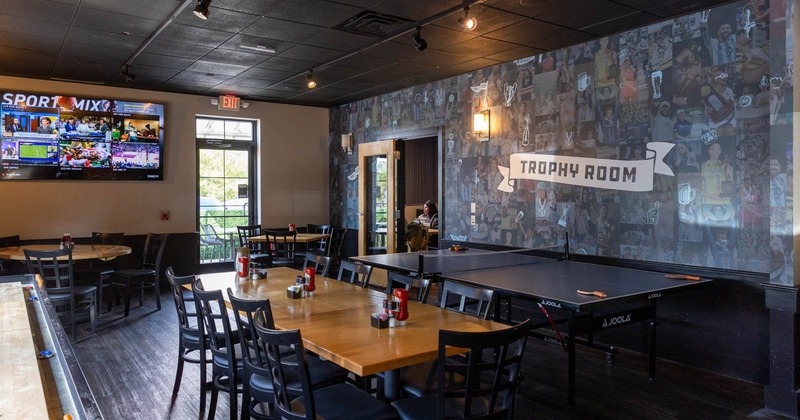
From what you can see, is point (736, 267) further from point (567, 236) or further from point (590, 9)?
point (590, 9)

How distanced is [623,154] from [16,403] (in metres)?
4.94

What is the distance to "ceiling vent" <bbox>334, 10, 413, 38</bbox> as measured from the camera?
15.7 feet

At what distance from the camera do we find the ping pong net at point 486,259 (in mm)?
4668

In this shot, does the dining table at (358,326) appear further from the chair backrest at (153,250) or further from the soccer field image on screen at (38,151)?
the soccer field image on screen at (38,151)

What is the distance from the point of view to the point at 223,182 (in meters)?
9.05

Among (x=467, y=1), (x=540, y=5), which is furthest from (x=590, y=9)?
(x=467, y=1)

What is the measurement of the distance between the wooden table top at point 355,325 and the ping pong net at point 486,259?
89 cm

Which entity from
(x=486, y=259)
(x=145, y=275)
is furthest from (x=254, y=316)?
(x=145, y=275)

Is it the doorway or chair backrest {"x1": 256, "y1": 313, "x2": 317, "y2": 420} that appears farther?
the doorway

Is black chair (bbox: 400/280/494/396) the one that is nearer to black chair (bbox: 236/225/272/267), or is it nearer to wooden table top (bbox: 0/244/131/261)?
wooden table top (bbox: 0/244/131/261)

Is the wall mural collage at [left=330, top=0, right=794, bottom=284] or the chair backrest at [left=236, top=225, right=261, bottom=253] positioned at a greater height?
the wall mural collage at [left=330, top=0, right=794, bottom=284]

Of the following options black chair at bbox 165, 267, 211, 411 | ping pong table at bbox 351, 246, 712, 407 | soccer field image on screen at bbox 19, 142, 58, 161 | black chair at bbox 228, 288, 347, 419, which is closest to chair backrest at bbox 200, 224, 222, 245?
soccer field image on screen at bbox 19, 142, 58, 161

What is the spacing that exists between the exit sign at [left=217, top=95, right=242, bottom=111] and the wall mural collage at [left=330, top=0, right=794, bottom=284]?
11.7 feet

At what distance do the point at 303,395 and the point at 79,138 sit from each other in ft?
22.4
